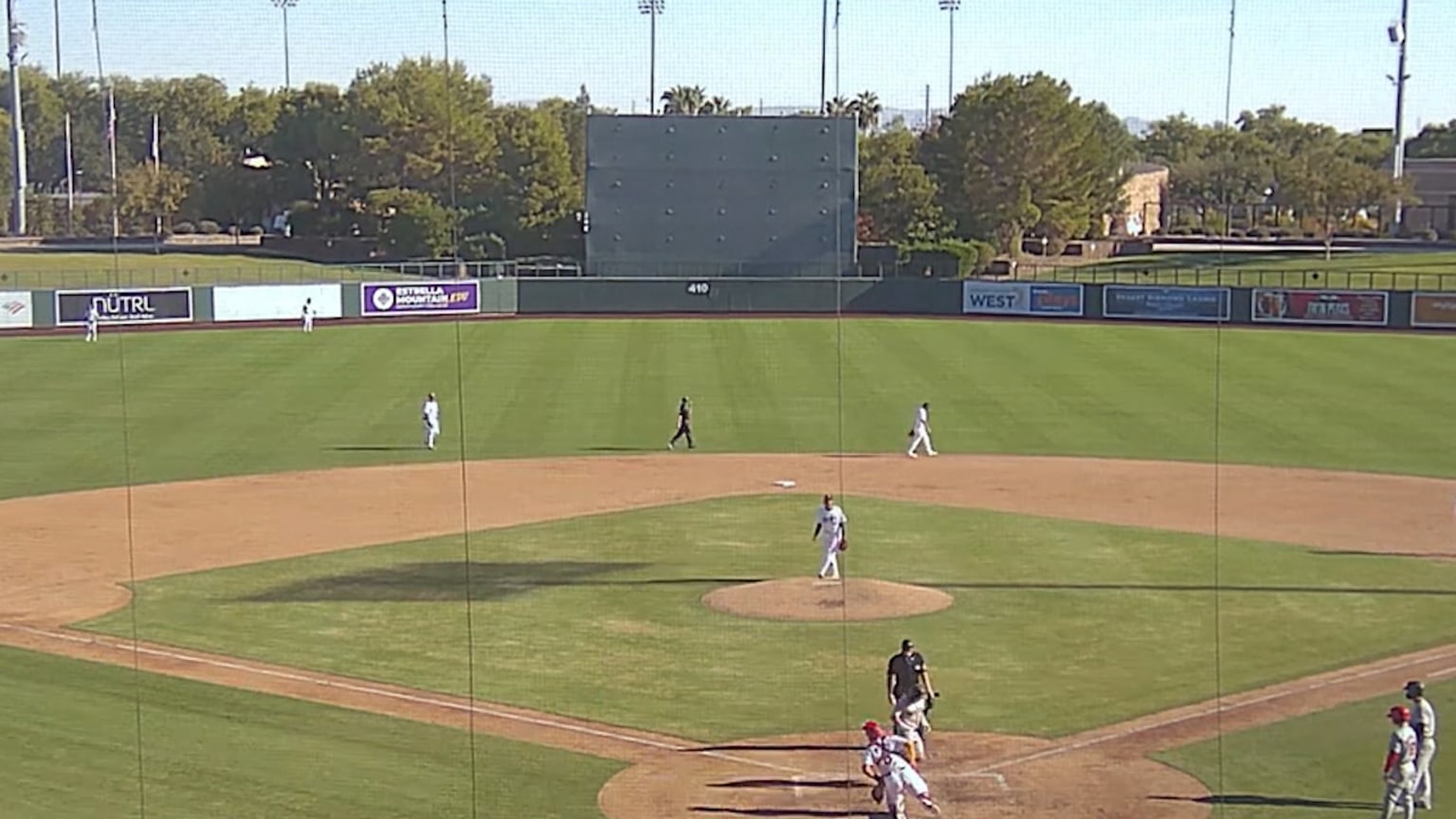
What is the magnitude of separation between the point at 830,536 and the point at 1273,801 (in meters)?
6.73

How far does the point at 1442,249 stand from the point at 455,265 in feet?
106

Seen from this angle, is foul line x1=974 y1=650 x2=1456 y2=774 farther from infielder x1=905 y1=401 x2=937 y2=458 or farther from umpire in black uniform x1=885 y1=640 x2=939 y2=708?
infielder x1=905 y1=401 x2=937 y2=458

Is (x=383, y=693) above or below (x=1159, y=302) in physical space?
below

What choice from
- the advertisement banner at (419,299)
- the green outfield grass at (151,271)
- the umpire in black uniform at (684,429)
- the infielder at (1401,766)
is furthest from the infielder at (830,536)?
the green outfield grass at (151,271)

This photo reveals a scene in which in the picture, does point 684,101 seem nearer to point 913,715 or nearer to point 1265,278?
point 1265,278

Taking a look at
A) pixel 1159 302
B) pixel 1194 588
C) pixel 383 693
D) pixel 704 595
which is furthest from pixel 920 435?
pixel 1159 302

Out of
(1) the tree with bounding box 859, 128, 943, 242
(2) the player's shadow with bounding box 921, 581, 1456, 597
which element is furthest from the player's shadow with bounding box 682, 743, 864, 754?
(1) the tree with bounding box 859, 128, 943, 242

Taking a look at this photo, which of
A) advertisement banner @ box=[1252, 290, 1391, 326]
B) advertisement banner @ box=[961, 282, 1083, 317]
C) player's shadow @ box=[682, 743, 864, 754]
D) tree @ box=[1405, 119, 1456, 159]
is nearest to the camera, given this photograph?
player's shadow @ box=[682, 743, 864, 754]

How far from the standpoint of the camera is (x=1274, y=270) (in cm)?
5044

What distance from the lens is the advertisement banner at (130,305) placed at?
44531mm

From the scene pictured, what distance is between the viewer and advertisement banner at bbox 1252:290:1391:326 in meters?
45.0

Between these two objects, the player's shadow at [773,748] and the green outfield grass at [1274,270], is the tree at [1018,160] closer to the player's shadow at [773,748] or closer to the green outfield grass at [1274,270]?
the green outfield grass at [1274,270]

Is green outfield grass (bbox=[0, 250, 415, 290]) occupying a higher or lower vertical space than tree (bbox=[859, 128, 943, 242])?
lower

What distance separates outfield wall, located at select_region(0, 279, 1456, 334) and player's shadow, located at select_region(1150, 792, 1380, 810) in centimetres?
3493
